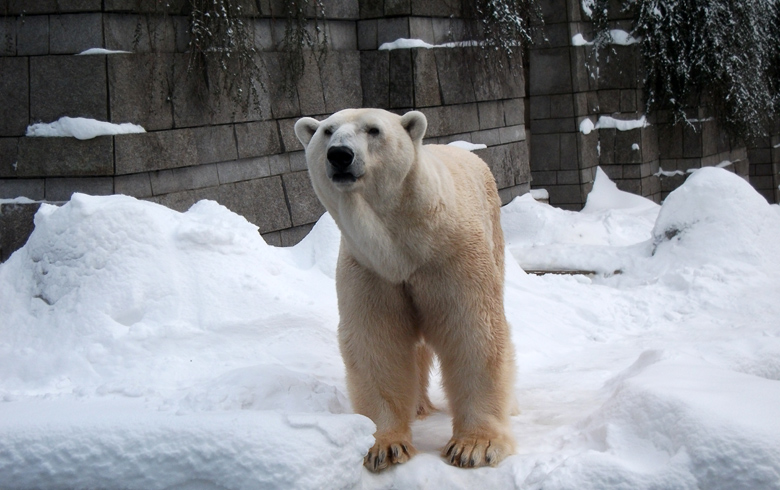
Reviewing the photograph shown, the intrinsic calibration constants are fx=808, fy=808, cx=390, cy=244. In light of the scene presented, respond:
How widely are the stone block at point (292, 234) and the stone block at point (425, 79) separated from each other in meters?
1.47

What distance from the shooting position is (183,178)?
5.32m

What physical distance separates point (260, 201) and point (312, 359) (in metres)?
2.16

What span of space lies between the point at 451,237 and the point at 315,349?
1.41 meters

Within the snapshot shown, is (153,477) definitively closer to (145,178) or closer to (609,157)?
(145,178)

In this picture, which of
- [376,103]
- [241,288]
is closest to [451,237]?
[241,288]

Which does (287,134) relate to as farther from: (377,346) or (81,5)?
(377,346)

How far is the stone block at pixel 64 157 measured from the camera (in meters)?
4.91

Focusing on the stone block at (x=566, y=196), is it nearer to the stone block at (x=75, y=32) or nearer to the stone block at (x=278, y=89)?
the stone block at (x=278, y=89)

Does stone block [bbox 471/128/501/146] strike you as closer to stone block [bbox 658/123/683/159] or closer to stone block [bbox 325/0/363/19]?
stone block [bbox 325/0/363/19]

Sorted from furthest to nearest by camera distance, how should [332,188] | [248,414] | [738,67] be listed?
[738,67] → [332,188] → [248,414]

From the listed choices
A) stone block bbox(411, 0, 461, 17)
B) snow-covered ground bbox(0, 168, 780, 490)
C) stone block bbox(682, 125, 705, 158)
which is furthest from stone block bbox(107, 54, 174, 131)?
stone block bbox(682, 125, 705, 158)

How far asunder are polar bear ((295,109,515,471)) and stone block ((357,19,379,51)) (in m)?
3.85

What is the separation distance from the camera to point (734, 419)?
2.38 metres

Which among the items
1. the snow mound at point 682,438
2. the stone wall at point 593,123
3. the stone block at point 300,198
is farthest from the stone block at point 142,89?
the stone wall at point 593,123
